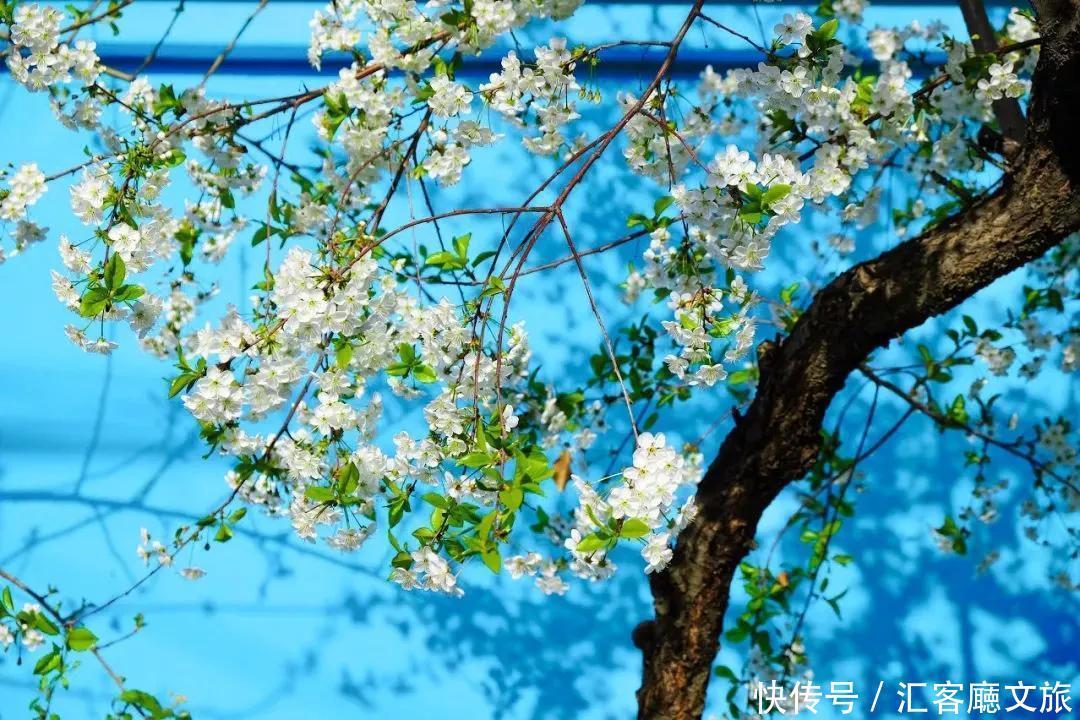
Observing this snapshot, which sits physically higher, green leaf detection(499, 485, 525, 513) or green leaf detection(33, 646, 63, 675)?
green leaf detection(33, 646, 63, 675)

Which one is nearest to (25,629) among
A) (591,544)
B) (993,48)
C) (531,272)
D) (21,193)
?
(21,193)

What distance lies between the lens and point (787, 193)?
136 cm

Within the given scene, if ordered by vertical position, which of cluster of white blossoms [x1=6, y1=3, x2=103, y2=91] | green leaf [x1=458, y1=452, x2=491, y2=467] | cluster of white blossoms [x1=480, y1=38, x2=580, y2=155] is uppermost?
cluster of white blossoms [x1=6, y1=3, x2=103, y2=91]

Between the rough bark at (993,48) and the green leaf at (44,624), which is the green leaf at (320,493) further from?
the rough bark at (993,48)

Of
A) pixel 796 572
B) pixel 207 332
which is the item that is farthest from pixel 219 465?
pixel 207 332

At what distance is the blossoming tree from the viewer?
4.46 feet

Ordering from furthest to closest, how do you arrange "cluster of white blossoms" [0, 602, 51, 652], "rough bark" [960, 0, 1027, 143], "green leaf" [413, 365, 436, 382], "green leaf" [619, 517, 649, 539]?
1. "rough bark" [960, 0, 1027, 143]
2. "cluster of white blossoms" [0, 602, 51, 652]
3. "green leaf" [413, 365, 436, 382]
4. "green leaf" [619, 517, 649, 539]

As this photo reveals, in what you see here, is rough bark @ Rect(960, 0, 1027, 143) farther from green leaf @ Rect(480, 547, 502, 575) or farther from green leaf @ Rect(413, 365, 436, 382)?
green leaf @ Rect(480, 547, 502, 575)

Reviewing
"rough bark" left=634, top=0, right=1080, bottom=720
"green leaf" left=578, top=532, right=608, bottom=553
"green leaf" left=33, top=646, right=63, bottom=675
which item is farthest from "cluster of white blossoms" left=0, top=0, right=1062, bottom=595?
"green leaf" left=33, top=646, right=63, bottom=675

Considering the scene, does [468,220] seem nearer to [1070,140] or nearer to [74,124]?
[74,124]

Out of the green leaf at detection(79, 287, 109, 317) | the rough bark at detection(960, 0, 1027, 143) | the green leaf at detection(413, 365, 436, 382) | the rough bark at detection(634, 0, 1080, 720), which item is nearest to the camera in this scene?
the green leaf at detection(79, 287, 109, 317)

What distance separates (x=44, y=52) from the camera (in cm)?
165

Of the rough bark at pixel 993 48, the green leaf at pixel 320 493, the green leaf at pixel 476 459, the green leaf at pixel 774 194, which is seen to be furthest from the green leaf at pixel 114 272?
the rough bark at pixel 993 48

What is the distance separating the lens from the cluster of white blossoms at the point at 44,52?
1.63 m
